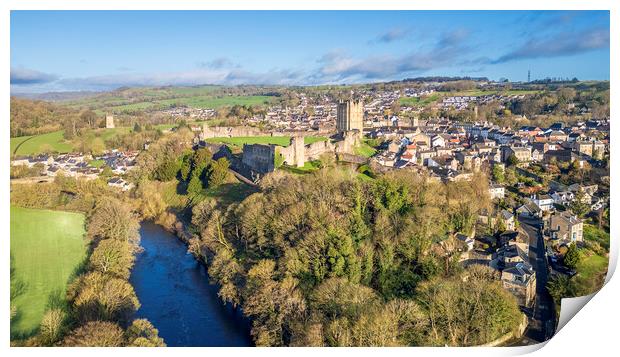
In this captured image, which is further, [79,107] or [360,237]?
[79,107]

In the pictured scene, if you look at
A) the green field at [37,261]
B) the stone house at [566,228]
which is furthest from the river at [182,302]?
the stone house at [566,228]

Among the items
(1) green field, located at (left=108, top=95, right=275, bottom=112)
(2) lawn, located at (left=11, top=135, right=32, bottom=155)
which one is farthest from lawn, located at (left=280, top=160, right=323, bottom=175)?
(1) green field, located at (left=108, top=95, right=275, bottom=112)

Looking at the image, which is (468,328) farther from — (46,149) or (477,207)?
(46,149)

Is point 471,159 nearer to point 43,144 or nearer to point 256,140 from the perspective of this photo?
point 256,140

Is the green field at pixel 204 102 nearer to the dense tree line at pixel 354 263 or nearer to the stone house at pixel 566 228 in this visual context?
the dense tree line at pixel 354 263

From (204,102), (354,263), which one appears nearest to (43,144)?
(354,263)

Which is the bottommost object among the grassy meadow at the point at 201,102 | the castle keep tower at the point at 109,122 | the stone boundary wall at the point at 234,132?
the stone boundary wall at the point at 234,132

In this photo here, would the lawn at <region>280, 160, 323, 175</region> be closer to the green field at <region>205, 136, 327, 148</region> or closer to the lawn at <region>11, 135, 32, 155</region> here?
the green field at <region>205, 136, 327, 148</region>
